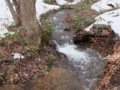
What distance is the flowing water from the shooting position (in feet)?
32.7

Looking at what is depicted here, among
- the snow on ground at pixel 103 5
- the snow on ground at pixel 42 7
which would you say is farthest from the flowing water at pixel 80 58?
the snow on ground at pixel 103 5

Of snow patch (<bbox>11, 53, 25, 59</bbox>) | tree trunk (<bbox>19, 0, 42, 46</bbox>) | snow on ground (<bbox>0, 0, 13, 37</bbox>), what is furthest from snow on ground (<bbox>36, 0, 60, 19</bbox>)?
snow patch (<bbox>11, 53, 25, 59</bbox>)

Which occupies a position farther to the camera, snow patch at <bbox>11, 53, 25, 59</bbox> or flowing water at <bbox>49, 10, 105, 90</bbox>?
snow patch at <bbox>11, 53, 25, 59</bbox>

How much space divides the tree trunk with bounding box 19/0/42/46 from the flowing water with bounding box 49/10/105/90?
60.3 inches

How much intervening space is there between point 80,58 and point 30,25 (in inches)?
92.6

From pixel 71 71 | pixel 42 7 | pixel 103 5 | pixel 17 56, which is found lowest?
pixel 71 71

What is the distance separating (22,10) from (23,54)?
1673mm

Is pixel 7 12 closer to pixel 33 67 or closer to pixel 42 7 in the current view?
pixel 42 7

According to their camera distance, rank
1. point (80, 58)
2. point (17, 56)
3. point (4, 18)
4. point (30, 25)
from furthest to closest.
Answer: point (4, 18) < point (80, 58) < point (30, 25) < point (17, 56)

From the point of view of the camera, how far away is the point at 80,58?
11.8 metres

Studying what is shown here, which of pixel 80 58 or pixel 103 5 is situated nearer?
pixel 80 58

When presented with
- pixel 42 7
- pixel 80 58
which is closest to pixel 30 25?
pixel 80 58

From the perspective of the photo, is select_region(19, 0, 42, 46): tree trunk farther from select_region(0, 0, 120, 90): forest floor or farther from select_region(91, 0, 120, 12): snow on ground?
select_region(91, 0, 120, 12): snow on ground

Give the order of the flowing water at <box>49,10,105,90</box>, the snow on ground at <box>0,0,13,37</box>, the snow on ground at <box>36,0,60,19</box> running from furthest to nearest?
the snow on ground at <box>36,0,60,19</box>, the snow on ground at <box>0,0,13,37</box>, the flowing water at <box>49,10,105,90</box>
